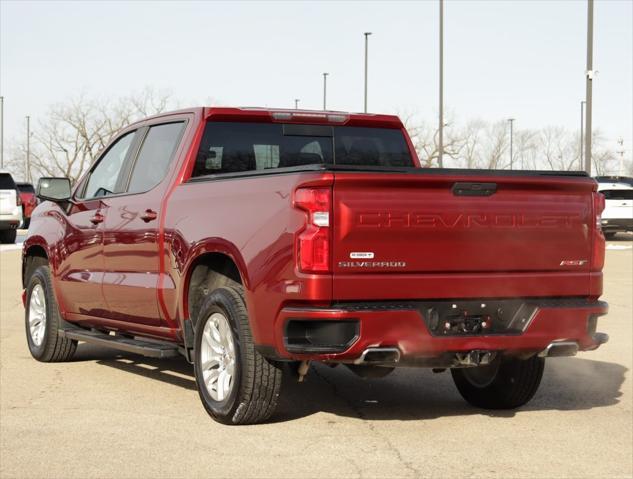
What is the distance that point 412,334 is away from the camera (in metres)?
6.50

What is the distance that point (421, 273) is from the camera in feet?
21.5

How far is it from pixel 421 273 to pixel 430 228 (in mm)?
259

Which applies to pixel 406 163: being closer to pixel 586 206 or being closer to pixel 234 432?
pixel 586 206

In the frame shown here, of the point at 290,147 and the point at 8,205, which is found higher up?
the point at 290,147

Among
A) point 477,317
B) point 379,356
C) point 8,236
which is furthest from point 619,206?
point 379,356

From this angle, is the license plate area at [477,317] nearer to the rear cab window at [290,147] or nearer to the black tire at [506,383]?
the black tire at [506,383]

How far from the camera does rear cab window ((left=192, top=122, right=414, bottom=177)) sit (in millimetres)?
8109

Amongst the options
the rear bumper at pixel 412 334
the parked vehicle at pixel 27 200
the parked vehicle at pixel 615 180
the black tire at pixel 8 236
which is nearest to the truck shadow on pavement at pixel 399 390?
the rear bumper at pixel 412 334

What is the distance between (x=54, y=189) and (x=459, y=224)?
406 centimetres

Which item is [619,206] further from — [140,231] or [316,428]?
[316,428]

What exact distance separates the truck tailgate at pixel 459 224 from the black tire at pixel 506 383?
0.91m

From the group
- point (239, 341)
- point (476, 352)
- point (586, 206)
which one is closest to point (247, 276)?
point (239, 341)

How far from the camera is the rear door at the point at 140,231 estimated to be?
26.7ft

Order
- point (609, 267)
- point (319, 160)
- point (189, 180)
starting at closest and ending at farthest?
point (189, 180)
point (319, 160)
point (609, 267)
